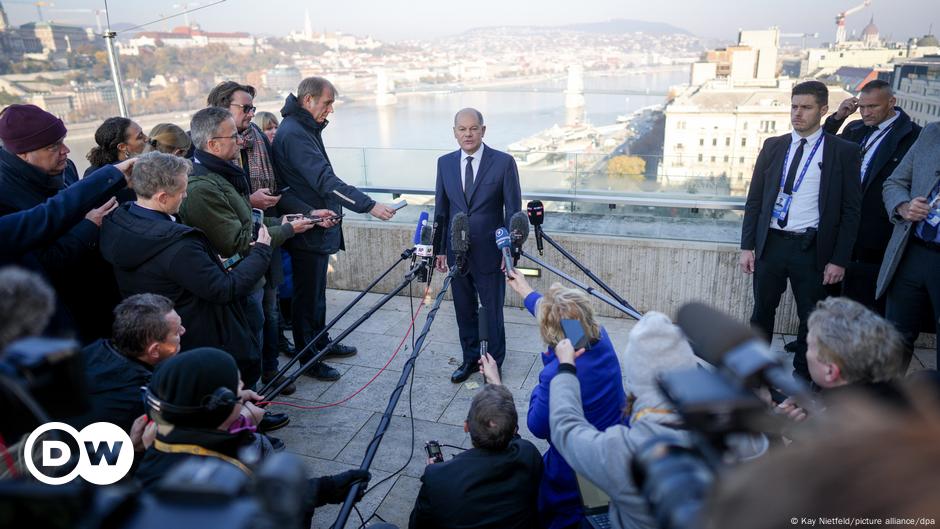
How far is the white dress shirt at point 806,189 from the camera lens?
331 centimetres

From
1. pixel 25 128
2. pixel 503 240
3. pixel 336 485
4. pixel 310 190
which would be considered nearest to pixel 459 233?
pixel 503 240

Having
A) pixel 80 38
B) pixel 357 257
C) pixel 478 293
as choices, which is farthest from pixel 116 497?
pixel 80 38

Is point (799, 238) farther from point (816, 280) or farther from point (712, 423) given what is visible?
point (712, 423)

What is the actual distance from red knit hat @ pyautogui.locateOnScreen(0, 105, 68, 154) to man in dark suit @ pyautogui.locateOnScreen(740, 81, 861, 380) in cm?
402

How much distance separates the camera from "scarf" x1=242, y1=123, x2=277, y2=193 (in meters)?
3.72

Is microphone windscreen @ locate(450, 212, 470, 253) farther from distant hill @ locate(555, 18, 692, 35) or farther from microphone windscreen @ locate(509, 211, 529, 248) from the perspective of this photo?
distant hill @ locate(555, 18, 692, 35)

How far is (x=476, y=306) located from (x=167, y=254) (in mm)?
2199

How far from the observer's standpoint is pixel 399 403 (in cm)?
366

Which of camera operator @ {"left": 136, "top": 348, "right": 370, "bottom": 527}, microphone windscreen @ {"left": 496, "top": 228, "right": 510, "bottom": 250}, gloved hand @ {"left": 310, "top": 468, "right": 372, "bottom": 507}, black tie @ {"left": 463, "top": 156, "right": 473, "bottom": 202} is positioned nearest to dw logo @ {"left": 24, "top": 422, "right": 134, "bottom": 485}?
camera operator @ {"left": 136, "top": 348, "right": 370, "bottom": 527}

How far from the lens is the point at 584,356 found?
2.30 meters

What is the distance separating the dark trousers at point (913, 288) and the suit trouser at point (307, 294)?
3.62 meters

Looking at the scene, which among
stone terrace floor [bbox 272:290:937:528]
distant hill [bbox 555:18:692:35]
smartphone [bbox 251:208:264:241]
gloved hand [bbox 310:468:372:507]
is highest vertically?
distant hill [bbox 555:18:692:35]

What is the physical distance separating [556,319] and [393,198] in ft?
12.4

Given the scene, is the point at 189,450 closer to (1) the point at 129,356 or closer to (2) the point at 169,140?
(1) the point at 129,356
